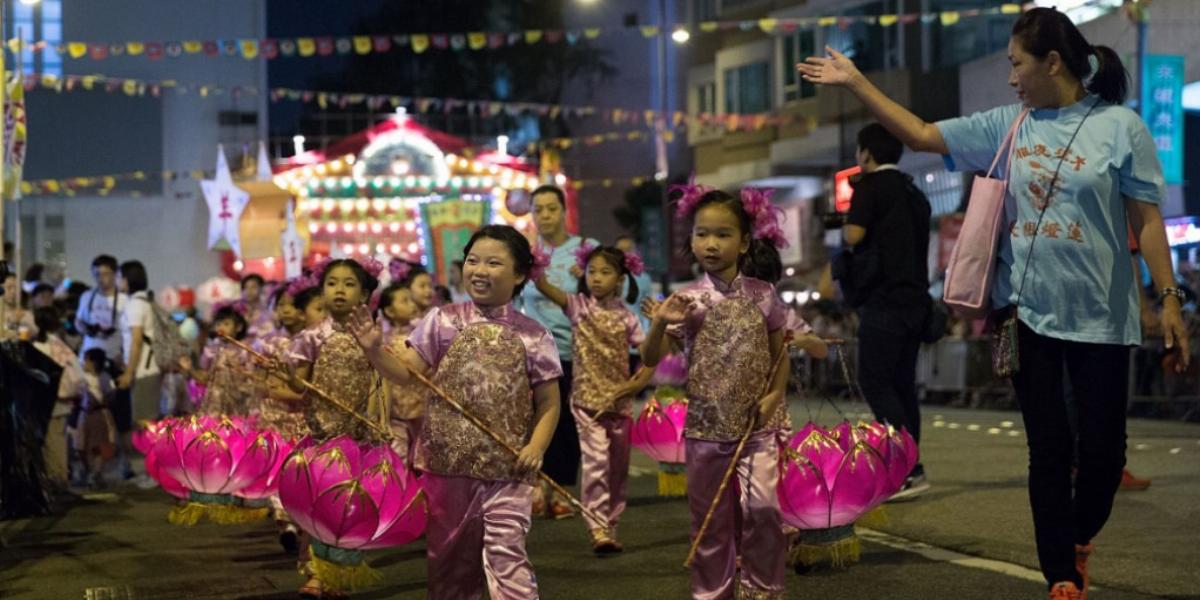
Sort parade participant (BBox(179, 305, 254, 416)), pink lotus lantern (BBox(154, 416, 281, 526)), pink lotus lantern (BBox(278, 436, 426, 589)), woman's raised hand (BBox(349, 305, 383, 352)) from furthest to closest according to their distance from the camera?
1. parade participant (BBox(179, 305, 254, 416))
2. pink lotus lantern (BBox(154, 416, 281, 526))
3. pink lotus lantern (BBox(278, 436, 426, 589))
4. woman's raised hand (BBox(349, 305, 383, 352))

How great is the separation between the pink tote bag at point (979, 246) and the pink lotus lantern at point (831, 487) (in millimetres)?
1347

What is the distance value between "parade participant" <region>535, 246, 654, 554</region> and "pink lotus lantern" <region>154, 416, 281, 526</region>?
62.9 inches

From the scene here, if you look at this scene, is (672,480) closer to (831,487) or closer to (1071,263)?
(831,487)

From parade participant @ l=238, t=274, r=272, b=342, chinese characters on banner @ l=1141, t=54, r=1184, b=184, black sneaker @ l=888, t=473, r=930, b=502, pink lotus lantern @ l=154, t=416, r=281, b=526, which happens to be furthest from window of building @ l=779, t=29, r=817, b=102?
pink lotus lantern @ l=154, t=416, r=281, b=526

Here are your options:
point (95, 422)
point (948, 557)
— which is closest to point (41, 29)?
point (95, 422)

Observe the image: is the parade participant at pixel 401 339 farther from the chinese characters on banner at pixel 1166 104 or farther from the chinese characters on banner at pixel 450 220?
the chinese characters on banner at pixel 450 220

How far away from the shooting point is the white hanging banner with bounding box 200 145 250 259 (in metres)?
25.5

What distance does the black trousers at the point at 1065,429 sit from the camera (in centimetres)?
515

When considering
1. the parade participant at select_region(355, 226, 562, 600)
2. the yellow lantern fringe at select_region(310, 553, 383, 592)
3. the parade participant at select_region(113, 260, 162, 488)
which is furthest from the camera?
the parade participant at select_region(113, 260, 162, 488)

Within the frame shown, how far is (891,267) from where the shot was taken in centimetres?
888

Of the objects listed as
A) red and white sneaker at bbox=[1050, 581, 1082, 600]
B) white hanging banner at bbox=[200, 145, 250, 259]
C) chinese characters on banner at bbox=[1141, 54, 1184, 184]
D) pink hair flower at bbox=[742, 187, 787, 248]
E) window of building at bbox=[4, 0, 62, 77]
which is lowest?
red and white sneaker at bbox=[1050, 581, 1082, 600]

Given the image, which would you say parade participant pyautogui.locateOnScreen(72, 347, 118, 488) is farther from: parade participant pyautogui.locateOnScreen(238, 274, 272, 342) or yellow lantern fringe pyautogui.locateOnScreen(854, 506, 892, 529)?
yellow lantern fringe pyautogui.locateOnScreen(854, 506, 892, 529)

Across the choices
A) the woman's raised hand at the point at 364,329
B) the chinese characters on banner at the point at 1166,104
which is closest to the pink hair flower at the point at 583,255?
the woman's raised hand at the point at 364,329

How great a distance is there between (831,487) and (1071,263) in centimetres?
167
